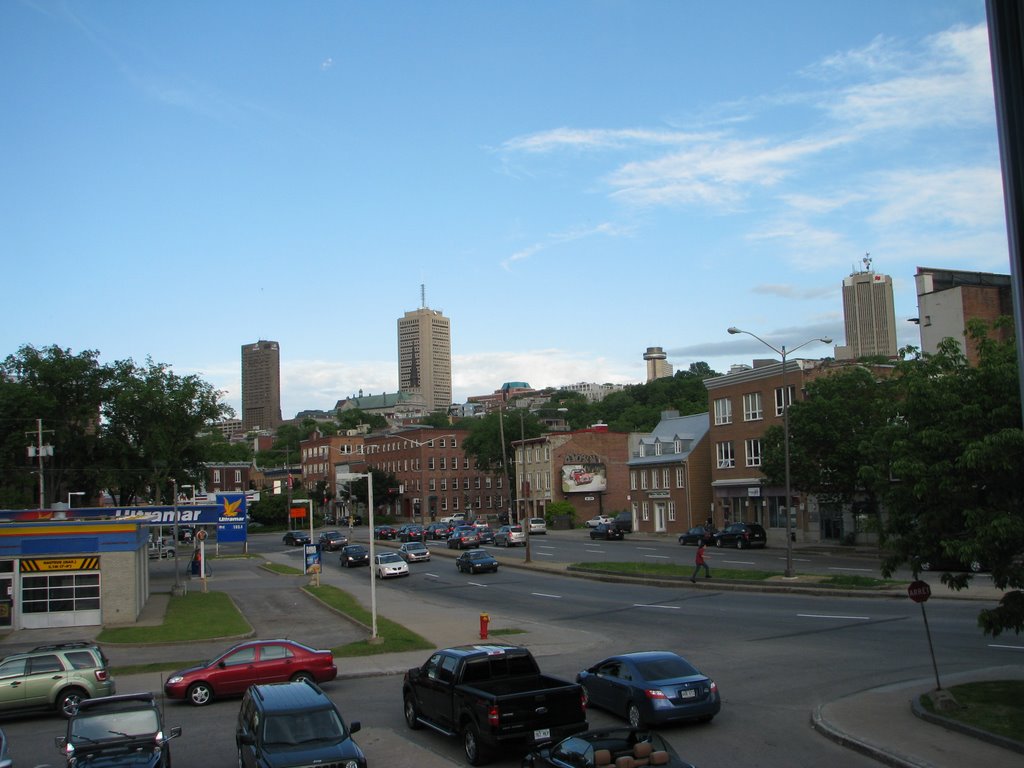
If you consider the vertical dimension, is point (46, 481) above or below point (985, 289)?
below

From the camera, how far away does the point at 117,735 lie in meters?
12.9

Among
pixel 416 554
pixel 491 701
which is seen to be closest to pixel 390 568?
pixel 416 554

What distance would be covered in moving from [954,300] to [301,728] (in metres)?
51.8

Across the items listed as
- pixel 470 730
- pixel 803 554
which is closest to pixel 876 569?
pixel 803 554

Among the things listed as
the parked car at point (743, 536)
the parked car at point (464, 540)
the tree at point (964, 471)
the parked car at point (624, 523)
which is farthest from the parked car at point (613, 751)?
the parked car at point (624, 523)

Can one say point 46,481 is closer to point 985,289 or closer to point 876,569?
point 876,569

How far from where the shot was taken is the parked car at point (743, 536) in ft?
182

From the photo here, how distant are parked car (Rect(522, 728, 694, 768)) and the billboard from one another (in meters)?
82.1

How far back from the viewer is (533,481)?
324ft

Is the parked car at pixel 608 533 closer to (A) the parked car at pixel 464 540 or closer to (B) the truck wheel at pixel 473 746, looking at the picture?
(A) the parked car at pixel 464 540

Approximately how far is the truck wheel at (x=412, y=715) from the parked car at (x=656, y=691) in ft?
10.9

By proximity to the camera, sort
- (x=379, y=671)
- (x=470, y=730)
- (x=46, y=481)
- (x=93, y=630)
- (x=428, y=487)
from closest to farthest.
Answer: (x=470, y=730), (x=379, y=671), (x=93, y=630), (x=46, y=481), (x=428, y=487)

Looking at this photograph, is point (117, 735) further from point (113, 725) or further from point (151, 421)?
point (151, 421)

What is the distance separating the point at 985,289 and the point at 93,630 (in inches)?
1988
